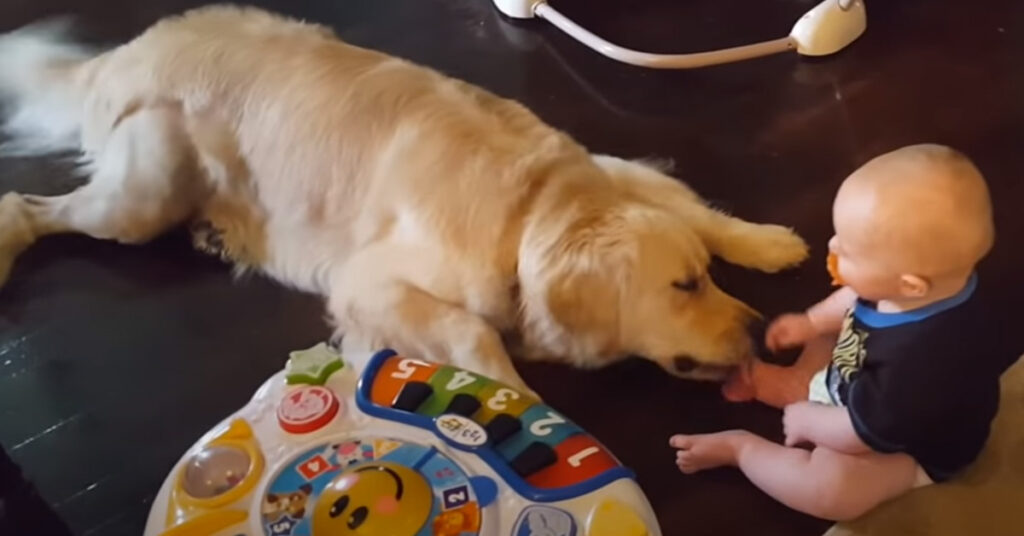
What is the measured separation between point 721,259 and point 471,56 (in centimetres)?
79

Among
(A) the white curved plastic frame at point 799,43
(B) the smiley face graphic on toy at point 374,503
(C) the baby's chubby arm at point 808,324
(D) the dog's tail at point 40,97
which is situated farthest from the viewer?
(A) the white curved plastic frame at point 799,43

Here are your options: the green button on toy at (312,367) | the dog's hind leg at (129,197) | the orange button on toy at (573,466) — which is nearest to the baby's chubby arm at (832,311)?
the orange button on toy at (573,466)

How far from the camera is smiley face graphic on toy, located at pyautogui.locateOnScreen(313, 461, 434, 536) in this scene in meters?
1.23


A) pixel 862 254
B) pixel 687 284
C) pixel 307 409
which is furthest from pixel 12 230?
pixel 862 254

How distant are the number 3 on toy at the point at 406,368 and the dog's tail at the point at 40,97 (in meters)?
0.93

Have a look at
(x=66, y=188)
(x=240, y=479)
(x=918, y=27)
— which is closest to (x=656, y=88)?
(x=918, y=27)

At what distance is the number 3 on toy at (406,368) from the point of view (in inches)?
56.1

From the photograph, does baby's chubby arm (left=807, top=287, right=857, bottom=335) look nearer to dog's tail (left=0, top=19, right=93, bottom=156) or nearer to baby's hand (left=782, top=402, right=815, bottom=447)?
baby's hand (left=782, top=402, right=815, bottom=447)

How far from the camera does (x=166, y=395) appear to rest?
170 centimetres

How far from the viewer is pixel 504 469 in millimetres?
1294

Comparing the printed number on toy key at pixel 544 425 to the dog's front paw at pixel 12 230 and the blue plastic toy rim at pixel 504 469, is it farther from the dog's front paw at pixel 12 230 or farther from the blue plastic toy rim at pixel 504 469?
the dog's front paw at pixel 12 230

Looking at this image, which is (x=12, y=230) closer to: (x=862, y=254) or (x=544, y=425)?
(x=544, y=425)

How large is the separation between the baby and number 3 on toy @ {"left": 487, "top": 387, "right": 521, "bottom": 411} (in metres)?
0.26

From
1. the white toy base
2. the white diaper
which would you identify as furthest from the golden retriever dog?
the white toy base
